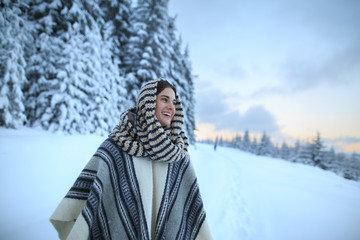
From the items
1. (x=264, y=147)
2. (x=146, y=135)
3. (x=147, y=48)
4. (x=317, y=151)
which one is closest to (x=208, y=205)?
(x=146, y=135)

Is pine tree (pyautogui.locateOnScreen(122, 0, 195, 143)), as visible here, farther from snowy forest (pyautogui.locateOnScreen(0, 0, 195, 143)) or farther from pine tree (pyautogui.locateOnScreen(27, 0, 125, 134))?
pine tree (pyautogui.locateOnScreen(27, 0, 125, 134))

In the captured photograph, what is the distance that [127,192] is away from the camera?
143cm

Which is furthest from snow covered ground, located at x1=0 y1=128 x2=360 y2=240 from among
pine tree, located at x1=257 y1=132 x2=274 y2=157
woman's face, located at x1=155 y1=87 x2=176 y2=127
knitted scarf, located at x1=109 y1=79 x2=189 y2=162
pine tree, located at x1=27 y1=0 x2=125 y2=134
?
pine tree, located at x1=257 y1=132 x2=274 y2=157

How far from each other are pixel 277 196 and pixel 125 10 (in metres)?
17.0

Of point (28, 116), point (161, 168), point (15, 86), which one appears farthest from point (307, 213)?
point (28, 116)

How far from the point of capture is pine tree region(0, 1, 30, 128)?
20.4 feet

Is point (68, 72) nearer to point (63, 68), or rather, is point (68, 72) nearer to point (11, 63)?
point (63, 68)

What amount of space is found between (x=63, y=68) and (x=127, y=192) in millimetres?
9054

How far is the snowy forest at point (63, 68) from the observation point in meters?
6.49

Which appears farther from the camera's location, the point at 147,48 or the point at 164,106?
the point at 147,48

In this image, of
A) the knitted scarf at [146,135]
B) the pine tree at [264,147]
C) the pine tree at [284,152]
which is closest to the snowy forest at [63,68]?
the knitted scarf at [146,135]

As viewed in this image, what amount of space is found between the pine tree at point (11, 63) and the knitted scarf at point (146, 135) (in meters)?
7.90

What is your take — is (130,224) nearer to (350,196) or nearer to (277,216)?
(277,216)

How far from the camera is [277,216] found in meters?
3.87
